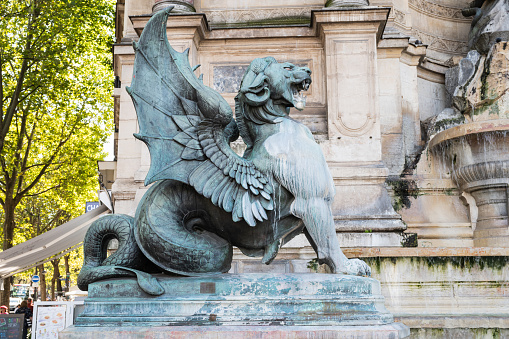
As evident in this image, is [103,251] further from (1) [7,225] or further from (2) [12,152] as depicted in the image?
(2) [12,152]

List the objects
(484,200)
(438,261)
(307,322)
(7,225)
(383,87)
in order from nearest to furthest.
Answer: (307,322)
(438,261)
(484,200)
(383,87)
(7,225)

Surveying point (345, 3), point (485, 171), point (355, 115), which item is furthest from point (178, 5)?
point (485, 171)

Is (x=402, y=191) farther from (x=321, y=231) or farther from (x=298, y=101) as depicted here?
(x=321, y=231)

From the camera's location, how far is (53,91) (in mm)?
19281

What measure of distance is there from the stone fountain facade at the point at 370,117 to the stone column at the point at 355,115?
16 millimetres

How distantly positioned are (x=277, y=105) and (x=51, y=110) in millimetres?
18093

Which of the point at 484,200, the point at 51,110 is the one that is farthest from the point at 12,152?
the point at 484,200

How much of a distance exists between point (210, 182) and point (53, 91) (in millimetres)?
16778

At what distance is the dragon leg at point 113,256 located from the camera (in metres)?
3.81

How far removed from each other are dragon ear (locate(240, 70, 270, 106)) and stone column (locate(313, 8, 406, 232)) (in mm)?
4778

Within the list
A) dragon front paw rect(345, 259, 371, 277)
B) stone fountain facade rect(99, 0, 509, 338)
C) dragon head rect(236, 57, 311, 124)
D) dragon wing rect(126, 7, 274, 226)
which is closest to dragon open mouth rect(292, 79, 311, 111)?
dragon head rect(236, 57, 311, 124)

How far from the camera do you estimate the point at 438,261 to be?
648 centimetres

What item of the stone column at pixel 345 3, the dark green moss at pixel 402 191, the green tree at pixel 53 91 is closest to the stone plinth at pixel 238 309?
the dark green moss at pixel 402 191

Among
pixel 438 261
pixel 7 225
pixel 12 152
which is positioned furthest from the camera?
pixel 12 152
